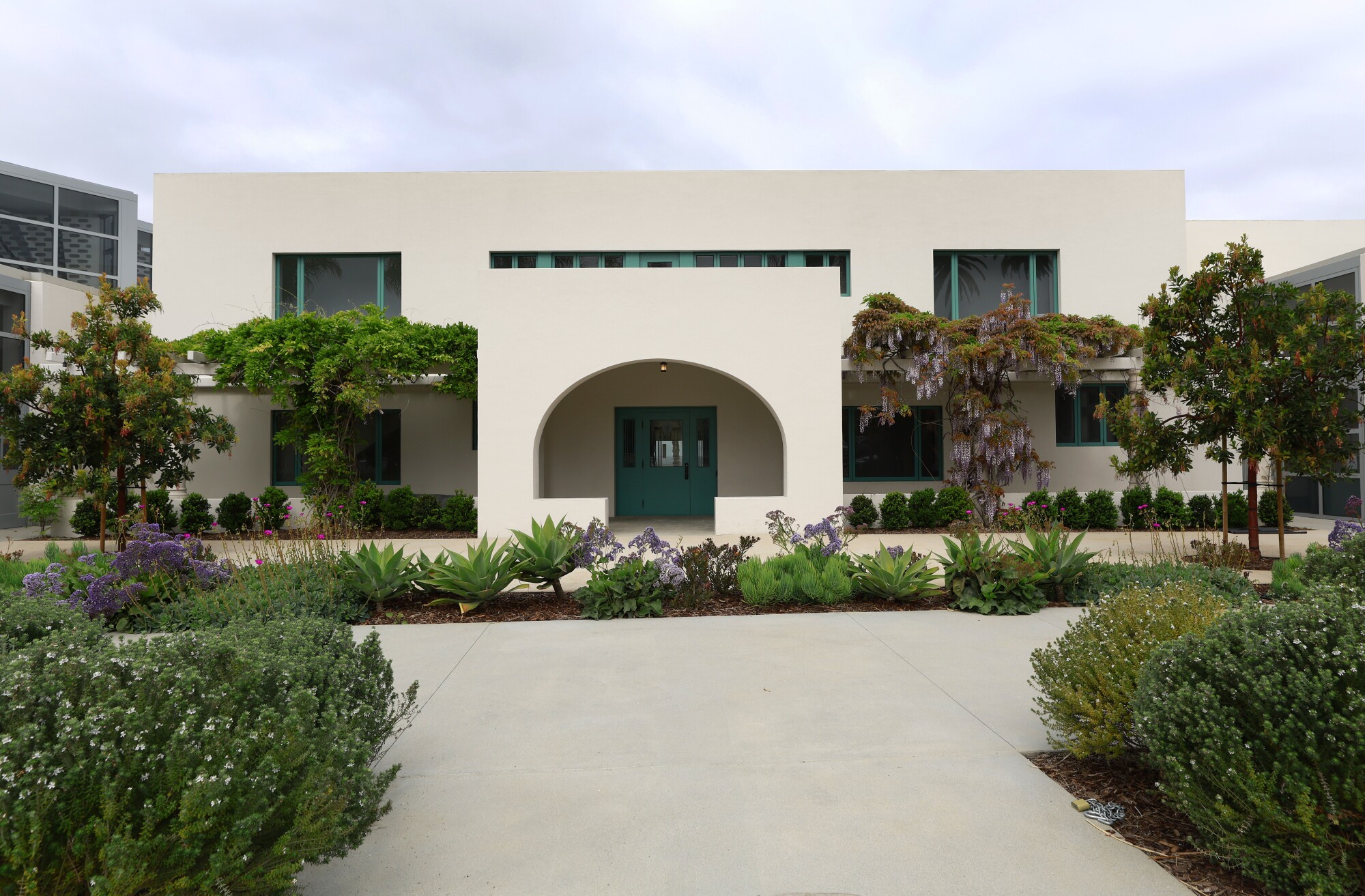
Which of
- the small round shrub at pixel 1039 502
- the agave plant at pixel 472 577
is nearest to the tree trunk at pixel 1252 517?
the small round shrub at pixel 1039 502

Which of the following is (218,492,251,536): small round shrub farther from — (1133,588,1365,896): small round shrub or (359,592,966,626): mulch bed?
(1133,588,1365,896): small round shrub

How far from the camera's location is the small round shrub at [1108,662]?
10.1 feet

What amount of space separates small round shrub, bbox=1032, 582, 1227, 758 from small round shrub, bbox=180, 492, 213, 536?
1459 cm

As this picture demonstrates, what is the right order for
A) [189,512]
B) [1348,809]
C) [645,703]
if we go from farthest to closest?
[189,512], [645,703], [1348,809]

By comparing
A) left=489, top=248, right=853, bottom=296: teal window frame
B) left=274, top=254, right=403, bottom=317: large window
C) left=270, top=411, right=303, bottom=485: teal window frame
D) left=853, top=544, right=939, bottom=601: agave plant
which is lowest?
left=853, top=544, right=939, bottom=601: agave plant

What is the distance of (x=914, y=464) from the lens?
1593cm

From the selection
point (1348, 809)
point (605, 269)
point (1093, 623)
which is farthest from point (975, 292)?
point (1348, 809)

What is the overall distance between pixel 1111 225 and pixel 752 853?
56.0ft

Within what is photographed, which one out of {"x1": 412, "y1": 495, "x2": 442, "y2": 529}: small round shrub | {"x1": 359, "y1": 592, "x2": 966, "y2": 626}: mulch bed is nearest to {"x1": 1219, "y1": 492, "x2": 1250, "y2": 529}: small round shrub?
{"x1": 359, "y1": 592, "x2": 966, "y2": 626}: mulch bed

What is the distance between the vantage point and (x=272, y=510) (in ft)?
44.7

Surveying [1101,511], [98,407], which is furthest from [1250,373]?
[98,407]

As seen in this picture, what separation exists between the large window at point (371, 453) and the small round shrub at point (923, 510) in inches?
418

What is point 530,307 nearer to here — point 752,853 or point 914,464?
point 914,464

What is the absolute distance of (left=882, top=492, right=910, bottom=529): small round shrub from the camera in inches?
539
